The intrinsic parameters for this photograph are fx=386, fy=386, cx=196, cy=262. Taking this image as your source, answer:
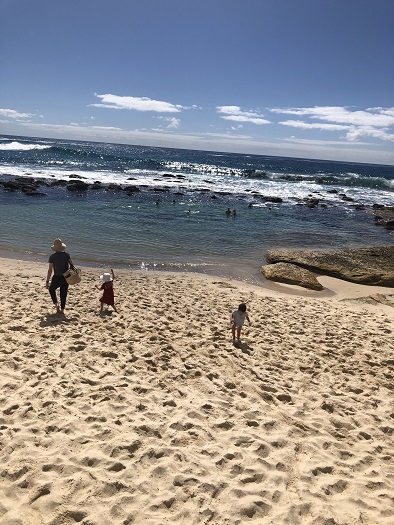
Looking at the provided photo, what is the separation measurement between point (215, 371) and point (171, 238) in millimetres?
13460

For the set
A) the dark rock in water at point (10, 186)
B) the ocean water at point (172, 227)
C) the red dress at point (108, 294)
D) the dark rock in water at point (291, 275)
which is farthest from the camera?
the dark rock in water at point (10, 186)

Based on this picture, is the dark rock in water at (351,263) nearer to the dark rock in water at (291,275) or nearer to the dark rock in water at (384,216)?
the dark rock in water at (291,275)

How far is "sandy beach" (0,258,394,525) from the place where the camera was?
3.94 metres

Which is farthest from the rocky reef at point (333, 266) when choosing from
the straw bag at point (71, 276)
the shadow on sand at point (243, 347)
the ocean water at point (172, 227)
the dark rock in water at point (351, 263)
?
the straw bag at point (71, 276)

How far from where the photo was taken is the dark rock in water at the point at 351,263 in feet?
46.6

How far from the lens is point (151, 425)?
16.4 feet

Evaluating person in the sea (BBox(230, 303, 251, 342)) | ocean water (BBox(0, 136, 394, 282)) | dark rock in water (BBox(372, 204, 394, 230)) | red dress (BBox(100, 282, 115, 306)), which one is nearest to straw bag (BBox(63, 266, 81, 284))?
red dress (BBox(100, 282, 115, 306))

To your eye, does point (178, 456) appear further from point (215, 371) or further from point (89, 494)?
point (215, 371)

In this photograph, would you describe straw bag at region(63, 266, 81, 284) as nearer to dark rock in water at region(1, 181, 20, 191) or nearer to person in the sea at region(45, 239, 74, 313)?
person in the sea at region(45, 239, 74, 313)

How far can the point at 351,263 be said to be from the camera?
15141 millimetres

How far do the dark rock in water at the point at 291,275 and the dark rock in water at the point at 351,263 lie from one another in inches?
38.4

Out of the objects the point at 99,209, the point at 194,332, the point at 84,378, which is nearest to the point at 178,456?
the point at 84,378

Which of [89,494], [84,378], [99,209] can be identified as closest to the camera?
[89,494]

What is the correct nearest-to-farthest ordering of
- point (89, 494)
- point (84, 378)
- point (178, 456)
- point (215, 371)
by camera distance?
1. point (89, 494)
2. point (178, 456)
3. point (84, 378)
4. point (215, 371)
